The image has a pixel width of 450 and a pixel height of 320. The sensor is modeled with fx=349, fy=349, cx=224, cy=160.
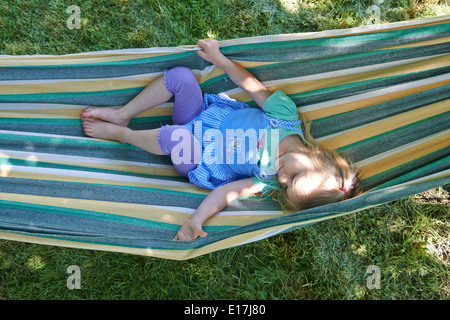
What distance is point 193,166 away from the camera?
1787 mm

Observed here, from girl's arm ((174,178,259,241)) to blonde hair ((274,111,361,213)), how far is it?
20cm

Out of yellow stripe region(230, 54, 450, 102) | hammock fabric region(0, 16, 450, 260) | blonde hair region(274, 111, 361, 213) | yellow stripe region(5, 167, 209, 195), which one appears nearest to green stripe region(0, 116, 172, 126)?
hammock fabric region(0, 16, 450, 260)

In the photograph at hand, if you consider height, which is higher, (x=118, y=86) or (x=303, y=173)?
(x=118, y=86)

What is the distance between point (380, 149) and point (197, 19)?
149 centimetres

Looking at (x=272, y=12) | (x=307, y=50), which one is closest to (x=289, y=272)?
(x=307, y=50)

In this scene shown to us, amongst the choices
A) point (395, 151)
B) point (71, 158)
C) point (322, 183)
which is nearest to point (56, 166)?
point (71, 158)

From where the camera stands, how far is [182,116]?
1827 mm

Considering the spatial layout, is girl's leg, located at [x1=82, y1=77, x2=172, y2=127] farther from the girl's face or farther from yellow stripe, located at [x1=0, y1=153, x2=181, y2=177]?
the girl's face

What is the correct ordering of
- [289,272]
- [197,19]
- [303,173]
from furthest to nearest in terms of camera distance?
[197,19]
[289,272]
[303,173]

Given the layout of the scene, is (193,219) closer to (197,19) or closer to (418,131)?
A: (418,131)

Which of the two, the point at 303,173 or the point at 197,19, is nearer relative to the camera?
the point at 303,173

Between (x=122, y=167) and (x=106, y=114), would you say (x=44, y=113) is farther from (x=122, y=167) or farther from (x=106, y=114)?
(x=122, y=167)

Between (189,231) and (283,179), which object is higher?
(283,179)

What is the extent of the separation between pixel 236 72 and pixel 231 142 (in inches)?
14.1
